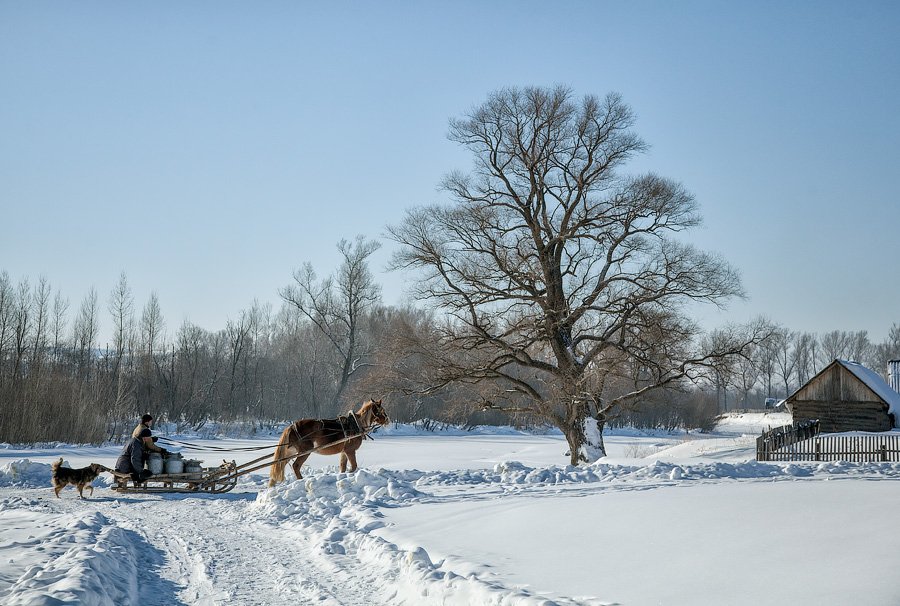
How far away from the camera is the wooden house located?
36.7m

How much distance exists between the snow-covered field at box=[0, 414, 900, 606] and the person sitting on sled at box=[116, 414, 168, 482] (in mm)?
954

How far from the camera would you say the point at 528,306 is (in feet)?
81.3

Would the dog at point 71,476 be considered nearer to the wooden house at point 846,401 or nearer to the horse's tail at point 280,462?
the horse's tail at point 280,462

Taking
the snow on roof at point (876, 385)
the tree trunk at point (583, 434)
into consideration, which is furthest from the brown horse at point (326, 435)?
the snow on roof at point (876, 385)

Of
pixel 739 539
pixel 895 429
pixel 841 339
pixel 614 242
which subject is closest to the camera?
pixel 739 539

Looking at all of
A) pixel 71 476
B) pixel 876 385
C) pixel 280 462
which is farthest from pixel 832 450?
pixel 71 476

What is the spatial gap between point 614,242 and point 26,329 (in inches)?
1480

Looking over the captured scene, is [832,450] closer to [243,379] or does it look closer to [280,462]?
[280,462]

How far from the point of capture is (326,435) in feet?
53.9

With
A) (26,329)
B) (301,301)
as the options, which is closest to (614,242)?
(301,301)

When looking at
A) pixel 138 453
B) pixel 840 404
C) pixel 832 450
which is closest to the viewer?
pixel 138 453

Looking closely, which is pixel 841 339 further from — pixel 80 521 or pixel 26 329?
pixel 80 521

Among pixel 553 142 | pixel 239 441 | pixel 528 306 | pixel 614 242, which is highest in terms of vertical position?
pixel 553 142

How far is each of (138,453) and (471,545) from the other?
9.24m
